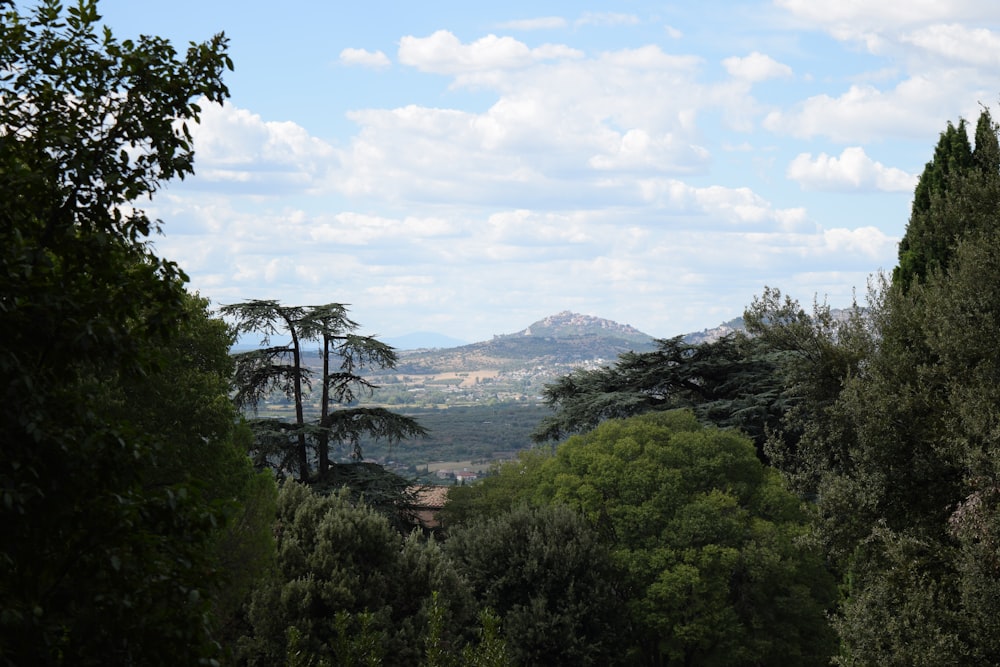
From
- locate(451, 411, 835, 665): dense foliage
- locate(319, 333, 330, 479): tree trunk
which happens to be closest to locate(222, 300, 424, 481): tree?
locate(319, 333, 330, 479): tree trunk

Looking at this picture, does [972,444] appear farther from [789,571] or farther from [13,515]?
[13,515]

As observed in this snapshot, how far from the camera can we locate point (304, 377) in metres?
37.7

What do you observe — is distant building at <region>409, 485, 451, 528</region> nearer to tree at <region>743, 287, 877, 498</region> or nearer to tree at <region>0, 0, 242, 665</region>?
tree at <region>743, 287, 877, 498</region>

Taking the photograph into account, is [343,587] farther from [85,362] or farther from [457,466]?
[457,466]

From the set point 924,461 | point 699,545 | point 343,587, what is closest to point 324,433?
point 699,545

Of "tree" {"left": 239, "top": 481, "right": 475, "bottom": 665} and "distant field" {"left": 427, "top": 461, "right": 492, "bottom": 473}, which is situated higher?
"tree" {"left": 239, "top": 481, "right": 475, "bottom": 665}

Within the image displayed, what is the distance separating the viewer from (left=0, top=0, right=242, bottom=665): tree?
716 centimetres

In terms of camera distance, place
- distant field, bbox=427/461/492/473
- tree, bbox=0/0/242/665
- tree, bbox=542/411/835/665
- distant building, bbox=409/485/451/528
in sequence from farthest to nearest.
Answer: distant field, bbox=427/461/492/473 → distant building, bbox=409/485/451/528 → tree, bbox=542/411/835/665 → tree, bbox=0/0/242/665

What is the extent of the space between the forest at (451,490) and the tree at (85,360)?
0.03 meters

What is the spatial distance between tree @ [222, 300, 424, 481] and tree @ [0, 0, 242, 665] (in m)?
27.4

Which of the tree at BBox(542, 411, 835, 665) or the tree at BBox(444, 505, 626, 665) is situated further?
the tree at BBox(542, 411, 835, 665)

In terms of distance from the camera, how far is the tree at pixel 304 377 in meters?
36.1

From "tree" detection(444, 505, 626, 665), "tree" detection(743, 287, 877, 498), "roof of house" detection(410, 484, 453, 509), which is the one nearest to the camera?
"tree" detection(743, 287, 877, 498)

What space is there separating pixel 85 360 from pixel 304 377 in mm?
29917
